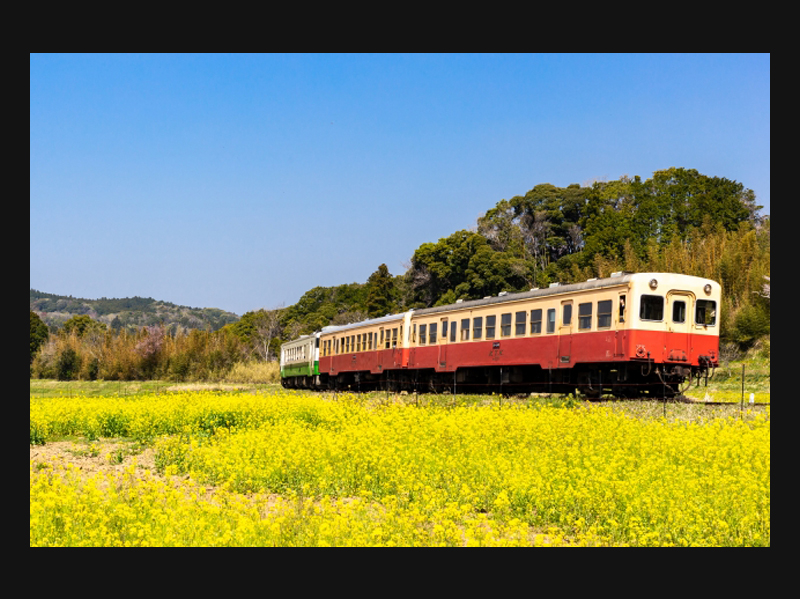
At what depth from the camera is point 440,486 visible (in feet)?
31.3

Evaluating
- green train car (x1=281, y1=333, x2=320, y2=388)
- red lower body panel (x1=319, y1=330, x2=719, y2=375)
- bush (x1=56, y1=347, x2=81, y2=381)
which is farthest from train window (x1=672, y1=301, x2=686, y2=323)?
bush (x1=56, y1=347, x2=81, y2=381)

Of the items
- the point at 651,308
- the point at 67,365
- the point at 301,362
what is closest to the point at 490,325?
the point at 651,308

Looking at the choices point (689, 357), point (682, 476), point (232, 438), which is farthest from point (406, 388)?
point (682, 476)

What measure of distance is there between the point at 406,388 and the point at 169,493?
20897 mm

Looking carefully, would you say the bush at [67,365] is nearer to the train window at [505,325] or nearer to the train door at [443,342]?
the train door at [443,342]

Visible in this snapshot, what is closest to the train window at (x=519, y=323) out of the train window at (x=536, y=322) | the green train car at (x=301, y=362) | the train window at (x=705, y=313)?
the train window at (x=536, y=322)

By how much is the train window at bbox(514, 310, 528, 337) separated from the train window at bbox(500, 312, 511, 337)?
282 mm

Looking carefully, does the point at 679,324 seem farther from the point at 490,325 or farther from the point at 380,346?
the point at 380,346

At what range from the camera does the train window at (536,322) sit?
20.9 m

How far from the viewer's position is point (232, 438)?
12.7 meters

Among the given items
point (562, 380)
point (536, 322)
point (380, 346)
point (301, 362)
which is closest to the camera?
point (536, 322)

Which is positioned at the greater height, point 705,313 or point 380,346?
point 705,313

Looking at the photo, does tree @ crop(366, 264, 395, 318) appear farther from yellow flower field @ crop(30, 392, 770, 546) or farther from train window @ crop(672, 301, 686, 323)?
yellow flower field @ crop(30, 392, 770, 546)

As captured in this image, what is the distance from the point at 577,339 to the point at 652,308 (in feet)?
6.33
